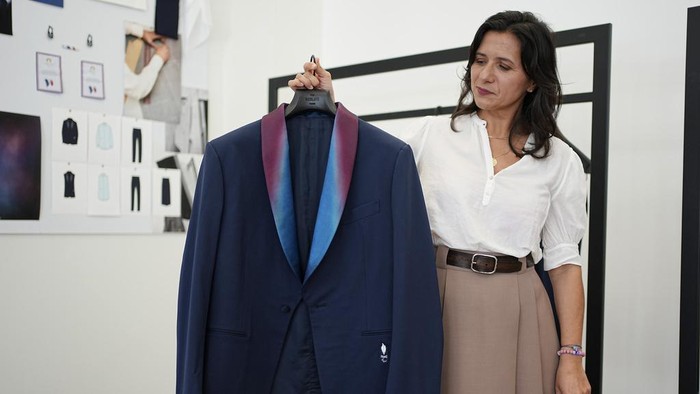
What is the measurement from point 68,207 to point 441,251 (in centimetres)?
177

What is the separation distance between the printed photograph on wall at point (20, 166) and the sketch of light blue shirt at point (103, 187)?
10.0 inches

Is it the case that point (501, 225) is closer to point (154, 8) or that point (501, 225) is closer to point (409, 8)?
point (409, 8)

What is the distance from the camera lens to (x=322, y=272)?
1288mm

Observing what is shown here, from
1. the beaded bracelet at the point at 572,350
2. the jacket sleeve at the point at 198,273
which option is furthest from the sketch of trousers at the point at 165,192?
the beaded bracelet at the point at 572,350

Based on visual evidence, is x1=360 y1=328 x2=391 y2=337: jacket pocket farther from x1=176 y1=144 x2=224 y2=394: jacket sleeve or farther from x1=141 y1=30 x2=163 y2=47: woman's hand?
x1=141 y1=30 x2=163 y2=47: woman's hand

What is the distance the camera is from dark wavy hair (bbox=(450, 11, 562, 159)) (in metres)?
1.40

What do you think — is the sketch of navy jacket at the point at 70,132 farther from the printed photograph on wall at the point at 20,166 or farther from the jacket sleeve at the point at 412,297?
the jacket sleeve at the point at 412,297

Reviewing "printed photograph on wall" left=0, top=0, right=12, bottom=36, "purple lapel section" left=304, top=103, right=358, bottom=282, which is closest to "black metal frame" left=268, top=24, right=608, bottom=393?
"purple lapel section" left=304, top=103, right=358, bottom=282

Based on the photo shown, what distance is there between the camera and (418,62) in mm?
2158

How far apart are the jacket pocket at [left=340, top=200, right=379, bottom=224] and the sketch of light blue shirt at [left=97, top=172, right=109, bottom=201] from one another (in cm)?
166

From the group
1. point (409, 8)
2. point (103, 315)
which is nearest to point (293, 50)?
point (409, 8)

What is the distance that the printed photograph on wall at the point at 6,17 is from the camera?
2.28m

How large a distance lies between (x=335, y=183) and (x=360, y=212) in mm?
86

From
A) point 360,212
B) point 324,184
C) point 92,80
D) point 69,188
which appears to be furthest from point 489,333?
point 92,80
